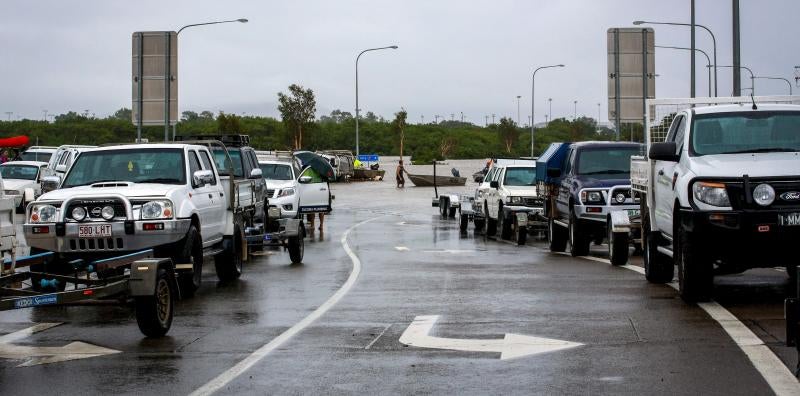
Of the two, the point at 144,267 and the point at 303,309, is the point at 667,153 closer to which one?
the point at 303,309

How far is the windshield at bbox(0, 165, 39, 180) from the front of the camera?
42.1 metres

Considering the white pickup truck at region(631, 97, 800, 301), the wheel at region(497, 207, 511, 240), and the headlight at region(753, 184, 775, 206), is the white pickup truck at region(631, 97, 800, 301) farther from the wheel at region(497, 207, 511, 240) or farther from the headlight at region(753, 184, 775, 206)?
the wheel at region(497, 207, 511, 240)

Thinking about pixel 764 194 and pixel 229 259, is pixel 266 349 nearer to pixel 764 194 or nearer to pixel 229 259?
pixel 764 194

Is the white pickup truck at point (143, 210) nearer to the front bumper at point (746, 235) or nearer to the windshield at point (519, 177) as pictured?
the front bumper at point (746, 235)

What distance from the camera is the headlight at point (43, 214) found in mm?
15148

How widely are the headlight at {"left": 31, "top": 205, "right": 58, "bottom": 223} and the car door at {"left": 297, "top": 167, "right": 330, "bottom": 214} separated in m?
17.3

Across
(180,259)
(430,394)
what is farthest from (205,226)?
(430,394)

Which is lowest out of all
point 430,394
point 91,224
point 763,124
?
point 430,394

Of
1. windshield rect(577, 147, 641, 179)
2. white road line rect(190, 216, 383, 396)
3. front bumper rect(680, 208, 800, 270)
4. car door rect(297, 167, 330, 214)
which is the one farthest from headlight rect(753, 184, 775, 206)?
car door rect(297, 167, 330, 214)

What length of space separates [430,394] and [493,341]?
8.83ft

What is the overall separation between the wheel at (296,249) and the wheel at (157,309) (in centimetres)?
927

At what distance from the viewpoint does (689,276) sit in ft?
46.1

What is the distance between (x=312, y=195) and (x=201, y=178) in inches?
660

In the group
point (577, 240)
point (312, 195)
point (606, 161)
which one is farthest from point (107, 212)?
point (312, 195)
